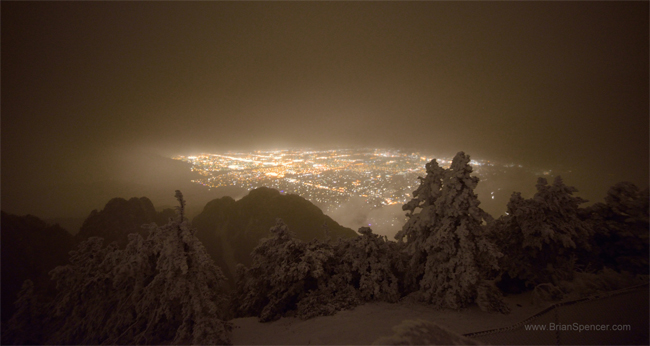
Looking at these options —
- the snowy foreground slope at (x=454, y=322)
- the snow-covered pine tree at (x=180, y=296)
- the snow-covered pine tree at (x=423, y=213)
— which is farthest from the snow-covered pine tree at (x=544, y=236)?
the snow-covered pine tree at (x=180, y=296)

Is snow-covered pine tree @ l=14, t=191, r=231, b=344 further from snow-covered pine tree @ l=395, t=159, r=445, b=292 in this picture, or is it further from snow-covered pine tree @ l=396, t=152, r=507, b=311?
snow-covered pine tree @ l=396, t=152, r=507, b=311

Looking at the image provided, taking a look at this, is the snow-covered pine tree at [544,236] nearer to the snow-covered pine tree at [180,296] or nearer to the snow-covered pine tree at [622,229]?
the snow-covered pine tree at [622,229]

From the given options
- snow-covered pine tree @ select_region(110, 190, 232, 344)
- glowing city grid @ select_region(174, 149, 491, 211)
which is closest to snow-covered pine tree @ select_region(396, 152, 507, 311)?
snow-covered pine tree @ select_region(110, 190, 232, 344)

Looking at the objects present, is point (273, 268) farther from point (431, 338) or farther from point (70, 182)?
point (70, 182)

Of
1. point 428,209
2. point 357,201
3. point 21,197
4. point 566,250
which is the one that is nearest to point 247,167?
point 357,201

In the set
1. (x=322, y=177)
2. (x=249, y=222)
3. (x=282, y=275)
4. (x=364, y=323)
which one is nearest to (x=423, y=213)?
(x=364, y=323)
